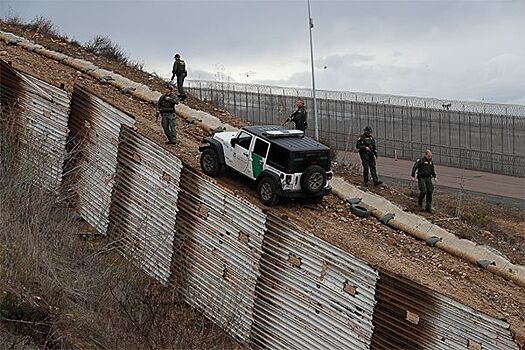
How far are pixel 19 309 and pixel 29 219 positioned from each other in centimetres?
335

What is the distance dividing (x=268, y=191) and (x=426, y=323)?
4.45m

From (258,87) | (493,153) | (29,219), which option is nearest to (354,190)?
(29,219)

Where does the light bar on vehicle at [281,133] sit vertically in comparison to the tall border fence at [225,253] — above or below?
above

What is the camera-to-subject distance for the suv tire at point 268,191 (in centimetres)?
1432

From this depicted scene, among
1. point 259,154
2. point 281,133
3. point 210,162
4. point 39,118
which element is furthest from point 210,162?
point 39,118

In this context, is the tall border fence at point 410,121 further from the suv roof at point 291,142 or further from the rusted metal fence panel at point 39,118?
the suv roof at point 291,142

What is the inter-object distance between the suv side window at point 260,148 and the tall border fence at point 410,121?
22.4 m

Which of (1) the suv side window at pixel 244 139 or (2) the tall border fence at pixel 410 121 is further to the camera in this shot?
(2) the tall border fence at pixel 410 121

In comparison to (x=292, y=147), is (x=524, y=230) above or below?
below

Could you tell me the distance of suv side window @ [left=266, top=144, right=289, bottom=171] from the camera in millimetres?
14023

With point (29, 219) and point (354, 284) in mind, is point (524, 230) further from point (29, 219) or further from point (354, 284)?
point (29, 219)

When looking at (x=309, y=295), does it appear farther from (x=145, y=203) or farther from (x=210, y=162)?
(x=145, y=203)

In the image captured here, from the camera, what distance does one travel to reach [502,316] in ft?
38.9

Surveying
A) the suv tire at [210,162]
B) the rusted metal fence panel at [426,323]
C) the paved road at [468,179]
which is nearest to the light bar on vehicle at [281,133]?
the suv tire at [210,162]
